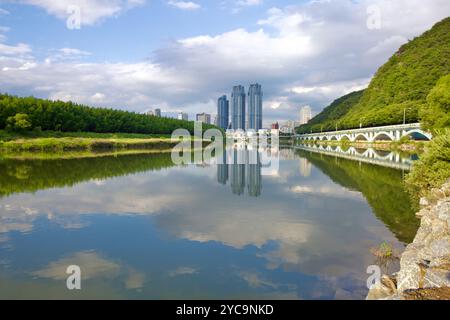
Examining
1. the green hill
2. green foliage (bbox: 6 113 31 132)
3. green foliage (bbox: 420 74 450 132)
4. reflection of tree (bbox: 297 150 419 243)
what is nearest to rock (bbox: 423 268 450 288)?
reflection of tree (bbox: 297 150 419 243)

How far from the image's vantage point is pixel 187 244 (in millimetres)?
12875

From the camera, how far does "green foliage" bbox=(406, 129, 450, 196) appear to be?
66.7 ft

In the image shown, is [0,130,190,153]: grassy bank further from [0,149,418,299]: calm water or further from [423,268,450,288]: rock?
[423,268,450,288]: rock

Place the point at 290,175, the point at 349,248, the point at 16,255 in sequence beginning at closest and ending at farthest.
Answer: the point at 16,255
the point at 349,248
the point at 290,175

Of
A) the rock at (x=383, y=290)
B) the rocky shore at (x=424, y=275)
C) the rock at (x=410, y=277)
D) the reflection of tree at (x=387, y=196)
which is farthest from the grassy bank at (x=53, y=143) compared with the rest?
the rock at (x=410, y=277)

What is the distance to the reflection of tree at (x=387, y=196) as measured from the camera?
15244 millimetres

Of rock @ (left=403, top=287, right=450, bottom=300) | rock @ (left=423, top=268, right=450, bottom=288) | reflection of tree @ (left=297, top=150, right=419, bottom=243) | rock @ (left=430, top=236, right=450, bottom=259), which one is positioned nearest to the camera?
rock @ (left=403, top=287, right=450, bottom=300)

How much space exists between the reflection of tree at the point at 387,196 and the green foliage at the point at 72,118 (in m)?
65.9

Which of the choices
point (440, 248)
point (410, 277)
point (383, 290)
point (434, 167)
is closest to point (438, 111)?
point (434, 167)

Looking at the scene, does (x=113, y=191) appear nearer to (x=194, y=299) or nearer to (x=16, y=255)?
(x=16, y=255)

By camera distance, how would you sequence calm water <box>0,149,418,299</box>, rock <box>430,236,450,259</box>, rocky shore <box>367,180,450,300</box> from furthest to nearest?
1. calm water <box>0,149,418,299</box>
2. rock <box>430,236,450,259</box>
3. rocky shore <box>367,180,450,300</box>

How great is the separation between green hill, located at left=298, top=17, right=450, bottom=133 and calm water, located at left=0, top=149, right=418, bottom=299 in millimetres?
81309
